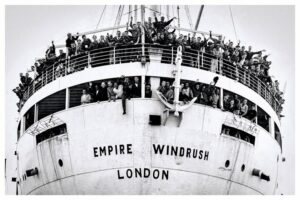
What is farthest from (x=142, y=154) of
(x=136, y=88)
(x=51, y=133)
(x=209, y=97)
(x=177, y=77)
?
(x=51, y=133)

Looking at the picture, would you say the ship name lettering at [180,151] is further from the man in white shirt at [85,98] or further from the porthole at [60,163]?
the porthole at [60,163]

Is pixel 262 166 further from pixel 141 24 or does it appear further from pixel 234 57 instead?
pixel 141 24

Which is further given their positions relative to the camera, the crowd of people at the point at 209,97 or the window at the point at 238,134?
the window at the point at 238,134

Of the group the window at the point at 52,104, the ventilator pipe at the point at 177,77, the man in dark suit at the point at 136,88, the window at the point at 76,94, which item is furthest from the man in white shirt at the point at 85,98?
the ventilator pipe at the point at 177,77

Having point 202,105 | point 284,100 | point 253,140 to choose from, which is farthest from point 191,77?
point 284,100

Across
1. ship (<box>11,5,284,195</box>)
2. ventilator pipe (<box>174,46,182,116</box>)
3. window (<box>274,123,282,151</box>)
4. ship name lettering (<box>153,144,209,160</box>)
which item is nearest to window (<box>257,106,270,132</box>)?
ship (<box>11,5,284,195</box>)
